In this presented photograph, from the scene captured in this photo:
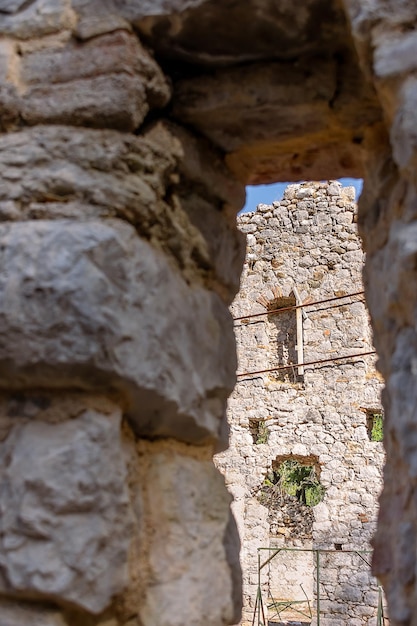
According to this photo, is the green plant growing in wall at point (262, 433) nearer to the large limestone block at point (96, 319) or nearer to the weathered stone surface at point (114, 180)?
the weathered stone surface at point (114, 180)

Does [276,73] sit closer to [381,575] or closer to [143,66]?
[143,66]

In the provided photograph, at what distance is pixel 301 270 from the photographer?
11055 mm

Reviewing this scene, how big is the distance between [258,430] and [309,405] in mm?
890

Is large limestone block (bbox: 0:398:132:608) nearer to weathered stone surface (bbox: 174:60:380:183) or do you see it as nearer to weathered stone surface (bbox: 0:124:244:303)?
weathered stone surface (bbox: 0:124:244:303)

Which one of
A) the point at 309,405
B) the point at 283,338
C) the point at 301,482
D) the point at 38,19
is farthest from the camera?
the point at 301,482

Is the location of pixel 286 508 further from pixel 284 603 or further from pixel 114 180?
pixel 114 180

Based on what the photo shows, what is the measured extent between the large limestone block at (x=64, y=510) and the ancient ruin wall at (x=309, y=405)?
8685mm

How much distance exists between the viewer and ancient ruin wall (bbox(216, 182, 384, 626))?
985 centimetres

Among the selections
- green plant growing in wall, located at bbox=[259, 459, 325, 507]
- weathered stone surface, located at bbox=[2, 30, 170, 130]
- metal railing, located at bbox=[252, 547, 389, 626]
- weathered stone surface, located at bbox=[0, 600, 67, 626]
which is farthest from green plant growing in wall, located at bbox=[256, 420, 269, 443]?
weathered stone surface, located at bbox=[0, 600, 67, 626]

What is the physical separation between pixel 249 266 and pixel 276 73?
941 centimetres

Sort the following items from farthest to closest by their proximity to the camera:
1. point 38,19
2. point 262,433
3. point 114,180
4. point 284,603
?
point 262,433
point 284,603
point 38,19
point 114,180

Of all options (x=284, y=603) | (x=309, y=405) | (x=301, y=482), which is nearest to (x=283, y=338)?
(x=309, y=405)

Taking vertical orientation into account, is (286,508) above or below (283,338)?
below

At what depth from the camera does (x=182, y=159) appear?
1981 millimetres
